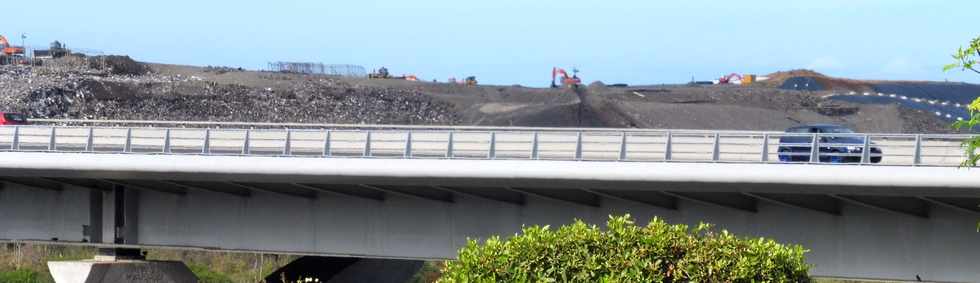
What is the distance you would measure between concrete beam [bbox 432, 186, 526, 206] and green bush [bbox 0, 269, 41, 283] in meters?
20.5

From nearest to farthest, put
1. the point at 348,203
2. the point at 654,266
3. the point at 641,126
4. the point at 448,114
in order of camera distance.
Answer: the point at 654,266 → the point at 348,203 → the point at 641,126 → the point at 448,114

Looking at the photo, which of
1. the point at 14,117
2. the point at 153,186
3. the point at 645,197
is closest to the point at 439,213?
the point at 645,197

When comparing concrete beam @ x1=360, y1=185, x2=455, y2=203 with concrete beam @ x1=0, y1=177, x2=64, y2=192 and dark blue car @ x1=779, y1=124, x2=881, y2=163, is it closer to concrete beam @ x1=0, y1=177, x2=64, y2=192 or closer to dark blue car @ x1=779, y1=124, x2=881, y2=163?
dark blue car @ x1=779, y1=124, x2=881, y2=163

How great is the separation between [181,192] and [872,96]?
6902 cm

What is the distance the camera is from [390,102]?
8956 centimetres

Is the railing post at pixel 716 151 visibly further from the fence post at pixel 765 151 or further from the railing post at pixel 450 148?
the railing post at pixel 450 148

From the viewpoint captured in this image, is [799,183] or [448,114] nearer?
[799,183]

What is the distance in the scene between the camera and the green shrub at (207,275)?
4694 cm

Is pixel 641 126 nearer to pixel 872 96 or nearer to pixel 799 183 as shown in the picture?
pixel 872 96

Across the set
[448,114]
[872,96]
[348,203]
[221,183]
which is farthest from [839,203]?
[872,96]

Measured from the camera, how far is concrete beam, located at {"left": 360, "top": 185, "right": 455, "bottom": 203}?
30.1 meters

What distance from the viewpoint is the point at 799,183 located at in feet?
83.9

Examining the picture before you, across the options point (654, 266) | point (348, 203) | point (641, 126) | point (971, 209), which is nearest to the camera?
point (654, 266)

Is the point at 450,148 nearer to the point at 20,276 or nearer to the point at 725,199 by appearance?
the point at 725,199
